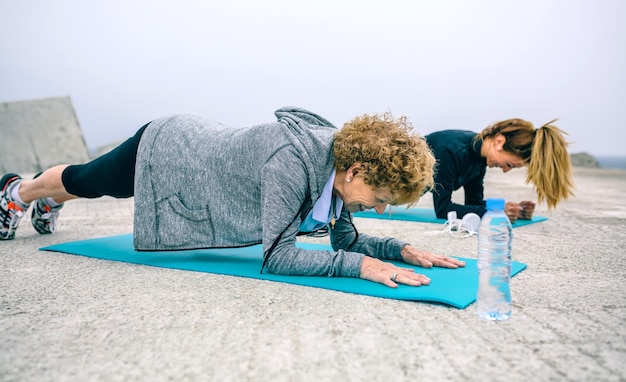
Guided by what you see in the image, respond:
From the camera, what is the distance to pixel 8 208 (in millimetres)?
2967

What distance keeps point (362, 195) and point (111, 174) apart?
1279 millimetres

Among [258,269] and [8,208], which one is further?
[8,208]

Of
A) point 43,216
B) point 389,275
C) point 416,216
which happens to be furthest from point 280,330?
point 416,216

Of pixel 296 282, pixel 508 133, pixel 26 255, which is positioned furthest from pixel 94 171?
pixel 508 133

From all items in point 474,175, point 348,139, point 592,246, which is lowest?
point 592,246

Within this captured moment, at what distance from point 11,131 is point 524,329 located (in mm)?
11687

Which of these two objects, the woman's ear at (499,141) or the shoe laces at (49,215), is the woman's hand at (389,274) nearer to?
the woman's ear at (499,141)

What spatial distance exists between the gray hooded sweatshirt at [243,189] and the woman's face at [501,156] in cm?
155

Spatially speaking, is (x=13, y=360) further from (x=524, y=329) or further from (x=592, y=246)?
(x=592, y=246)

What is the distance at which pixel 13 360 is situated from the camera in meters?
1.32

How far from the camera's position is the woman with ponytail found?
3342mm

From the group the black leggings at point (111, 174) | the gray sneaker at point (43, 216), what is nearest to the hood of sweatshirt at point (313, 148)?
the black leggings at point (111, 174)

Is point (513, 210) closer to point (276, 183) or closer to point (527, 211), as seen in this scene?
point (527, 211)

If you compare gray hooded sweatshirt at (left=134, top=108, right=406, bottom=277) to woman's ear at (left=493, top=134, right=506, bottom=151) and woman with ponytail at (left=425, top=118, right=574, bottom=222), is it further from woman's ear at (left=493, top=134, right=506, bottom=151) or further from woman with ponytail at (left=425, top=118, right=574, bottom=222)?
woman's ear at (left=493, top=134, right=506, bottom=151)
